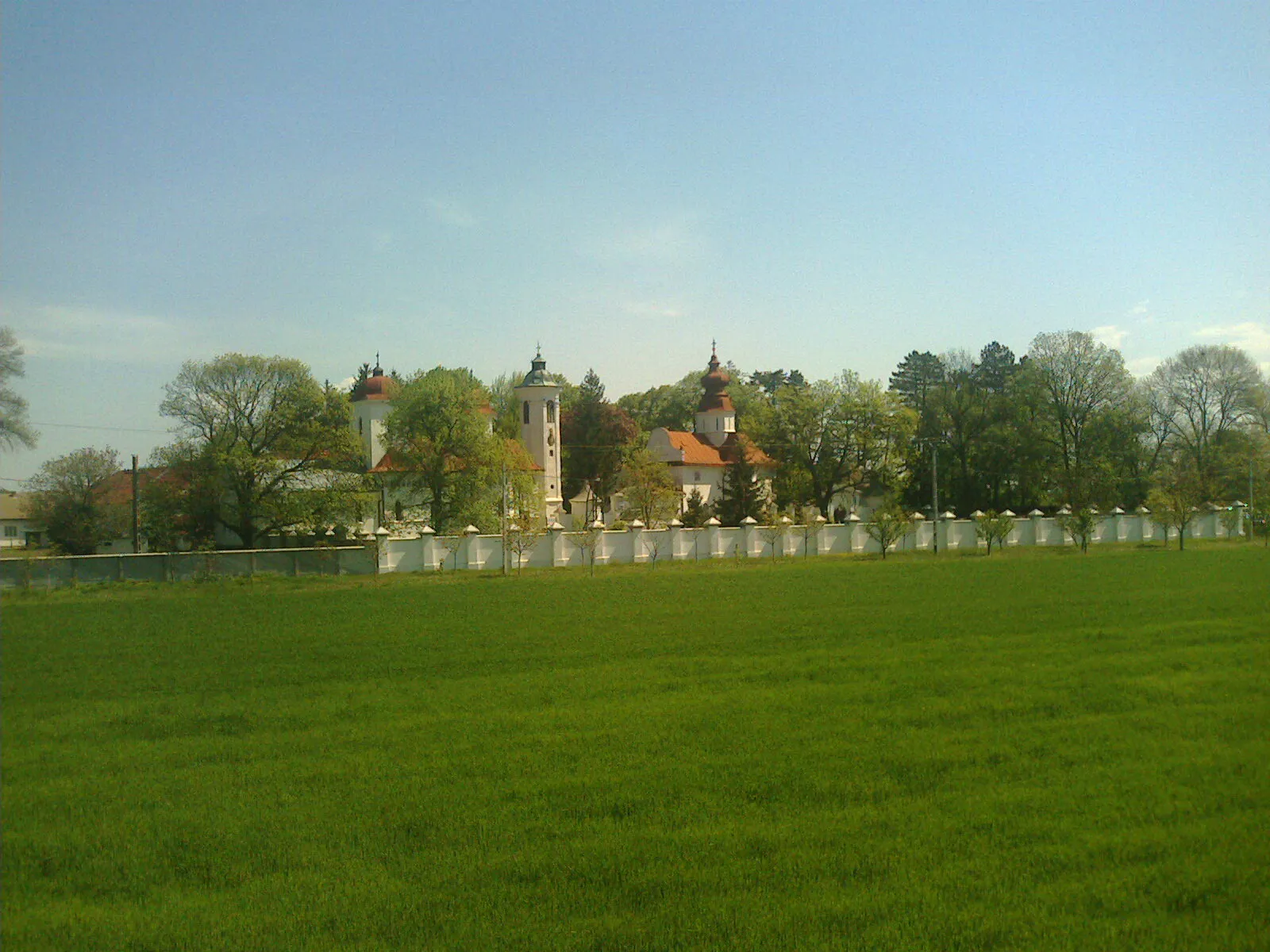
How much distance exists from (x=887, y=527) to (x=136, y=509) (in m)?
28.7

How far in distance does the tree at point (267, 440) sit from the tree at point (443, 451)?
14.1 ft

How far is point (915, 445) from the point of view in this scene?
6356 centimetres

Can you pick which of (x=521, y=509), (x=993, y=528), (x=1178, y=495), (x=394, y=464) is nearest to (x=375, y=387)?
(x=394, y=464)

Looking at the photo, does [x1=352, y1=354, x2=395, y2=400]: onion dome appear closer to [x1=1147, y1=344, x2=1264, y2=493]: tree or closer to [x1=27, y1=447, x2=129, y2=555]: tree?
[x1=27, y1=447, x2=129, y2=555]: tree

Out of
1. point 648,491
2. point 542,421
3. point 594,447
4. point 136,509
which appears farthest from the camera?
point 594,447

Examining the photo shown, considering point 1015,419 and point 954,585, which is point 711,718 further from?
point 1015,419

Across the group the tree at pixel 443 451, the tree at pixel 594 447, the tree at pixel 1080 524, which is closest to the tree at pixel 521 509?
the tree at pixel 443 451

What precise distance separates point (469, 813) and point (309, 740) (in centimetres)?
296

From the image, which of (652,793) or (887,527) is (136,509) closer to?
(887,527)

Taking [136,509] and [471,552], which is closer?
[136,509]

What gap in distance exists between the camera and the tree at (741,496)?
59844 millimetres

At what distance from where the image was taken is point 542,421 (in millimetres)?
Answer: 64125

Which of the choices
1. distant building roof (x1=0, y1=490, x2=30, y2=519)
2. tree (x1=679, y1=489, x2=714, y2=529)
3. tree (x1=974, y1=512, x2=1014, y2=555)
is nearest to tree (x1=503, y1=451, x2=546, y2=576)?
tree (x1=679, y1=489, x2=714, y2=529)

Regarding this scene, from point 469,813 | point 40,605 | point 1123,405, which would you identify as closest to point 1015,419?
point 1123,405
